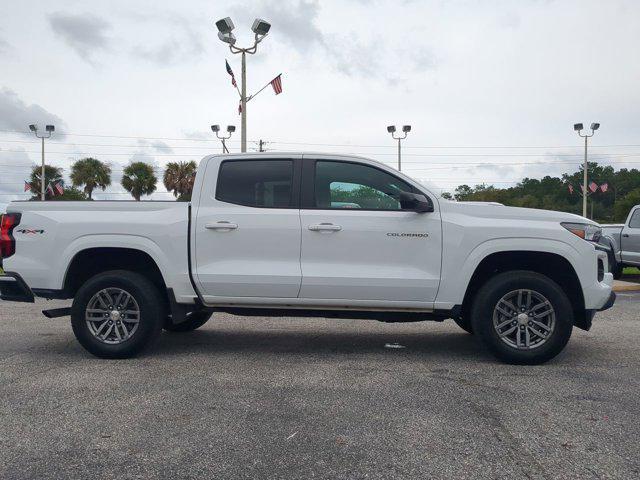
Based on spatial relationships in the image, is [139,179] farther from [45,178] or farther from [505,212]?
[505,212]

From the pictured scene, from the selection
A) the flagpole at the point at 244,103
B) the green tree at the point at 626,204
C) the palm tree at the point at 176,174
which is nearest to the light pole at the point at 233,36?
the flagpole at the point at 244,103

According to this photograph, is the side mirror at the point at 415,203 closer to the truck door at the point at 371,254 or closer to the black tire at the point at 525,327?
the truck door at the point at 371,254

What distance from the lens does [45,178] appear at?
57.6 m

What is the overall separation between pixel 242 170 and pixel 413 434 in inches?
123

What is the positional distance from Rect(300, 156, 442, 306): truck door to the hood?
19 cm

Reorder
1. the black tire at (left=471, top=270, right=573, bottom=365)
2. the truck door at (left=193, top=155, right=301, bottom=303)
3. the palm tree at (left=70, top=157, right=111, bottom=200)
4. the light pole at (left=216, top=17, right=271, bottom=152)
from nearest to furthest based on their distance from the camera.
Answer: the black tire at (left=471, top=270, right=573, bottom=365) → the truck door at (left=193, top=155, right=301, bottom=303) → the light pole at (left=216, top=17, right=271, bottom=152) → the palm tree at (left=70, top=157, right=111, bottom=200)

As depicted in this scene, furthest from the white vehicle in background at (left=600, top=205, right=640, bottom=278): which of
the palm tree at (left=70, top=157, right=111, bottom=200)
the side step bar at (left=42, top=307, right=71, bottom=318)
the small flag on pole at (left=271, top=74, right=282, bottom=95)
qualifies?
the palm tree at (left=70, top=157, right=111, bottom=200)

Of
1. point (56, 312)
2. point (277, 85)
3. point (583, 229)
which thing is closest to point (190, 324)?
point (56, 312)

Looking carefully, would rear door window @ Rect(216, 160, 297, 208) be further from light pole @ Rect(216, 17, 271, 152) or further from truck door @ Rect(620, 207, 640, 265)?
light pole @ Rect(216, 17, 271, 152)

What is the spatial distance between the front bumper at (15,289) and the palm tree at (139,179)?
1656 inches

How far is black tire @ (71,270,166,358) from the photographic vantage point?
526 cm

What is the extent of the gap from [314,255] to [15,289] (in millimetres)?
2886

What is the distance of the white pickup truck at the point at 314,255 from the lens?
16.6 feet

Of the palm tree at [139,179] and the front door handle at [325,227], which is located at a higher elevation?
the palm tree at [139,179]
